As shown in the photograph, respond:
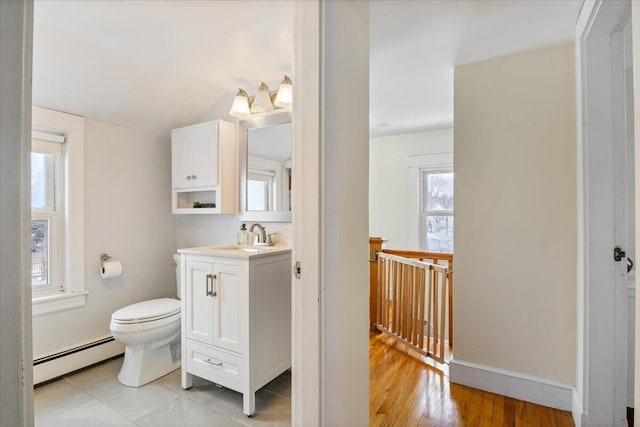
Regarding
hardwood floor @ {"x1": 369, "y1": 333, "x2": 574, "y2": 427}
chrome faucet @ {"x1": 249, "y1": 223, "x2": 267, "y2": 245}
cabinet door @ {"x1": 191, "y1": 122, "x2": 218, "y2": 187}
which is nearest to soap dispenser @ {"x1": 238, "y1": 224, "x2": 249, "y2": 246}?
chrome faucet @ {"x1": 249, "y1": 223, "x2": 267, "y2": 245}

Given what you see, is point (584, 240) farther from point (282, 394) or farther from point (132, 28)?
point (132, 28)

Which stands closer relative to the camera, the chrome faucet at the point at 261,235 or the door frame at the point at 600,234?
the door frame at the point at 600,234

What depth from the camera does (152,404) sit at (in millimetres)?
1871

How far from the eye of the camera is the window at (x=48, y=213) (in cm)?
220

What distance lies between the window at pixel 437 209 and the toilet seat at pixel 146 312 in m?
2.80

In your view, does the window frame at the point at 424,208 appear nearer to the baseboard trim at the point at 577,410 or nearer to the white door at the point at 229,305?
the baseboard trim at the point at 577,410

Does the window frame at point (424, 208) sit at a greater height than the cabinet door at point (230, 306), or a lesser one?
greater

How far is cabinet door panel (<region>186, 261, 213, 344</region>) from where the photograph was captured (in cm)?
193

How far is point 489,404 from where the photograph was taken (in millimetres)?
1844

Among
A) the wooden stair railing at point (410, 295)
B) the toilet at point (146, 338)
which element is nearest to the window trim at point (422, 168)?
the wooden stair railing at point (410, 295)

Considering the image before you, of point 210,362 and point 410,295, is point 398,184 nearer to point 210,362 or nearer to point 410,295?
point 410,295

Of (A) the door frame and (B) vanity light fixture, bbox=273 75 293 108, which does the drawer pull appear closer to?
(B) vanity light fixture, bbox=273 75 293 108

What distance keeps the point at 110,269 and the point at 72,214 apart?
1.53 feet

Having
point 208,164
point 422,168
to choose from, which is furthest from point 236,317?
point 422,168
